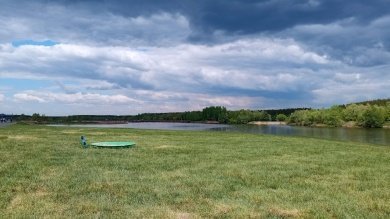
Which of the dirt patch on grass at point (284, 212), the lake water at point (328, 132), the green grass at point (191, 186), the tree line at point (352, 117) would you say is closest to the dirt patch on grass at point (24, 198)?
the green grass at point (191, 186)

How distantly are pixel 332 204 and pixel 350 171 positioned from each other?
681cm

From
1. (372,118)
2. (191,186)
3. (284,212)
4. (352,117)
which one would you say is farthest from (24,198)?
(352,117)

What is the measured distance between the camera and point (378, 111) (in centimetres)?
15225

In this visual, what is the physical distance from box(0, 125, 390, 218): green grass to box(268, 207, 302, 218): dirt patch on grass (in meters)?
0.03

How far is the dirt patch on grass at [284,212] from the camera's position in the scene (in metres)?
10.6

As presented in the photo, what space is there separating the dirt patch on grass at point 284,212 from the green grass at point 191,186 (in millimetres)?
25

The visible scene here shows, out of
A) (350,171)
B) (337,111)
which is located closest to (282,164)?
(350,171)

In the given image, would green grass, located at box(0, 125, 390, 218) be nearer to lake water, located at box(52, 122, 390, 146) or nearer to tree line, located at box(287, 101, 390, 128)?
lake water, located at box(52, 122, 390, 146)

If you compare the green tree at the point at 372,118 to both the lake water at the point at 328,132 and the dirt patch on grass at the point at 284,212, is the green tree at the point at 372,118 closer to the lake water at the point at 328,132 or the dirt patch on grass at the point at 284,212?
the lake water at the point at 328,132

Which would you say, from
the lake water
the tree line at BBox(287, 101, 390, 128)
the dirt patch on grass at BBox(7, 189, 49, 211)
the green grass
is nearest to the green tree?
the tree line at BBox(287, 101, 390, 128)

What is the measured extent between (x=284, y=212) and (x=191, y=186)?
414 centimetres

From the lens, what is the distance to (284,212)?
425 inches

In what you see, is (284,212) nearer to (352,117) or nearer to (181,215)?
(181,215)

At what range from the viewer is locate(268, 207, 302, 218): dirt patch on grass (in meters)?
10.6
